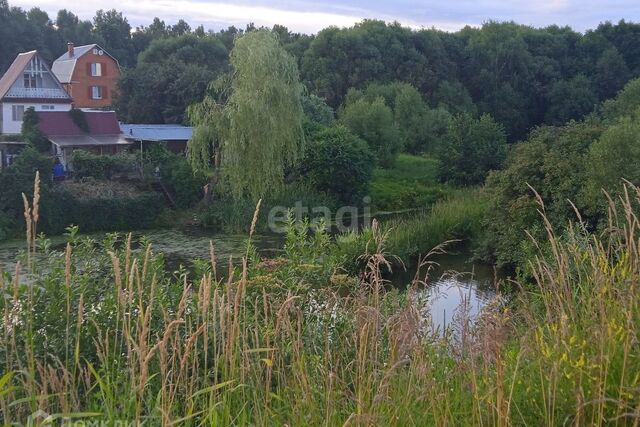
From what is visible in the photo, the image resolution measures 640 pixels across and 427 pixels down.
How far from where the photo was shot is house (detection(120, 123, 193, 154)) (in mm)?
27497

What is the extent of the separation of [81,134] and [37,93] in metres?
6.53

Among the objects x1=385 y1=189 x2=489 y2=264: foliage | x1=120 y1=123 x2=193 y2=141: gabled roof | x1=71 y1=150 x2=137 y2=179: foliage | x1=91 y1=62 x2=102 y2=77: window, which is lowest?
x1=385 y1=189 x2=489 y2=264: foliage

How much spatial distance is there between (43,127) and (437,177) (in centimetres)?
1446

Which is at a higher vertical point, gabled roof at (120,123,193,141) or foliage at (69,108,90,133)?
foliage at (69,108,90,133)

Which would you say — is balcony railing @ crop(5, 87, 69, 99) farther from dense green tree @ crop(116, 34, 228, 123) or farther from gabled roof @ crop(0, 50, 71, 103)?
dense green tree @ crop(116, 34, 228, 123)

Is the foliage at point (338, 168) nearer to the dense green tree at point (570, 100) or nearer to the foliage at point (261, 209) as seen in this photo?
the foliage at point (261, 209)

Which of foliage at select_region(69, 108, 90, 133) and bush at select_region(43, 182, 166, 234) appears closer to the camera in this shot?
bush at select_region(43, 182, 166, 234)

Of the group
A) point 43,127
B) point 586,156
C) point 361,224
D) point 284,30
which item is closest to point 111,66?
point 284,30

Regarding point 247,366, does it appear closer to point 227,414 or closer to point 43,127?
point 227,414

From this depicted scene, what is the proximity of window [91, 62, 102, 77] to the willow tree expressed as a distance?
21.2m

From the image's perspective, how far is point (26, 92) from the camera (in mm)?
30828

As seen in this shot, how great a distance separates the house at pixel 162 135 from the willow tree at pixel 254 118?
7.66 metres

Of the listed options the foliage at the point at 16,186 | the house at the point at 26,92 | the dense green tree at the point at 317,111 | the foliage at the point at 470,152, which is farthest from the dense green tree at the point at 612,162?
the house at the point at 26,92

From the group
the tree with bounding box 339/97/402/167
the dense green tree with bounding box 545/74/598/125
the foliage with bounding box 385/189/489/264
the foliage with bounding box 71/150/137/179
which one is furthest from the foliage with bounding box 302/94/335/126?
the dense green tree with bounding box 545/74/598/125
